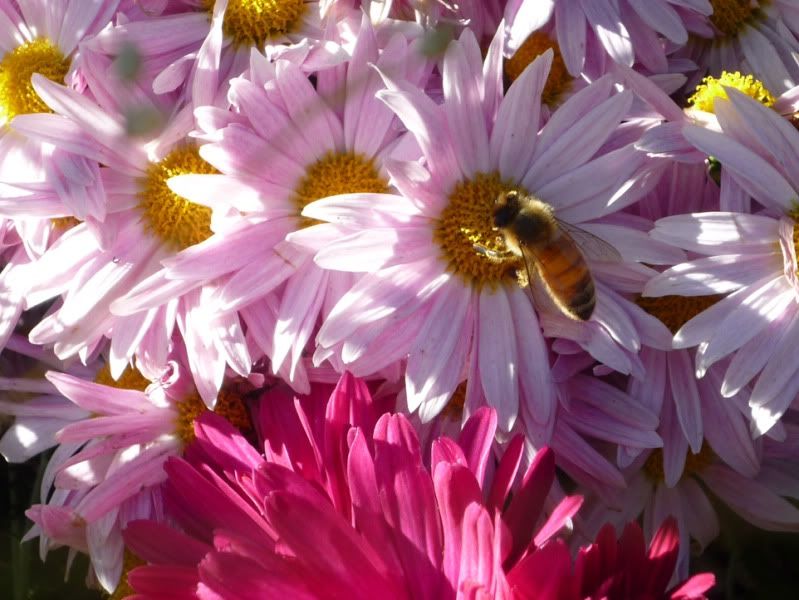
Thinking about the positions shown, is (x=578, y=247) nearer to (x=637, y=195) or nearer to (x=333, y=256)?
(x=637, y=195)

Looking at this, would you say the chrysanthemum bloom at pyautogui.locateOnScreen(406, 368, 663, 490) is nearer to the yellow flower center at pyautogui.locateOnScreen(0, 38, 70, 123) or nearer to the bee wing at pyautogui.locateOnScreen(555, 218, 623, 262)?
the bee wing at pyautogui.locateOnScreen(555, 218, 623, 262)

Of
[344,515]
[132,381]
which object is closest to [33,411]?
[132,381]

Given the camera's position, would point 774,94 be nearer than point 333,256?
No

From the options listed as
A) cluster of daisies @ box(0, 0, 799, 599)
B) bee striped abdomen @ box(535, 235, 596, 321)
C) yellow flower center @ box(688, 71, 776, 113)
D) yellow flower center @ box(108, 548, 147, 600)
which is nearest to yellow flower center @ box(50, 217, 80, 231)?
cluster of daisies @ box(0, 0, 799, 599)

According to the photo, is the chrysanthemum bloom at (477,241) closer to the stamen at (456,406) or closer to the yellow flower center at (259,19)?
the stamen at (456,406)

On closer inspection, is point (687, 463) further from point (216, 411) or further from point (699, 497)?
point (216, 411)

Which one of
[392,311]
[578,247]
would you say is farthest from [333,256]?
[578,247]

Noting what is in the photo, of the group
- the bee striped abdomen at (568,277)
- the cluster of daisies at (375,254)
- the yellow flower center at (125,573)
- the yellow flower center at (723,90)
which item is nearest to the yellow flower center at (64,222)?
the cluster of daisies at (375,254)
